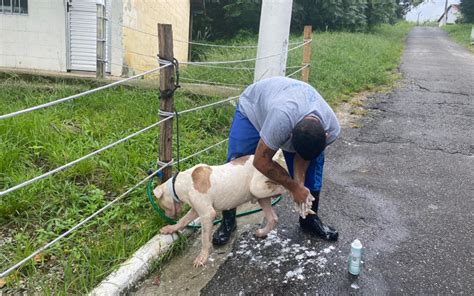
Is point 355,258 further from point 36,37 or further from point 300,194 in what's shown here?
point 36,37

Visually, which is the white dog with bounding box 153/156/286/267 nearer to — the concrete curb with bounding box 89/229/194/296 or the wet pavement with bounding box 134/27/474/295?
the concrete curb with bounding box 89/229/194/296

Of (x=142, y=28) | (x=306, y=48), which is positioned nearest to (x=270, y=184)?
(x=306, y=48)

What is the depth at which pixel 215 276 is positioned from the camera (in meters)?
2.80

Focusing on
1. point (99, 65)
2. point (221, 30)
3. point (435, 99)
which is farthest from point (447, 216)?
point (221, 30)

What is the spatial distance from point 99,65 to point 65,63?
4.95 feet

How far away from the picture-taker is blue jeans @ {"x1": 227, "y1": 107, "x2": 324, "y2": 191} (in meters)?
2.99

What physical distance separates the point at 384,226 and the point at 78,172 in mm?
2588

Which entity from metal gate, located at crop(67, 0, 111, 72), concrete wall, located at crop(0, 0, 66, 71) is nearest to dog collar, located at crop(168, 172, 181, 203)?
metal gate, located at crop(67, 0, 111, 72)

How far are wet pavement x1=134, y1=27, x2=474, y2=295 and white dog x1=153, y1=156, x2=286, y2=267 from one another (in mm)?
401

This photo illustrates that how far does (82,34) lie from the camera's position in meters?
7.14

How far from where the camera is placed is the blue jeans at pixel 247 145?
2.99 metres

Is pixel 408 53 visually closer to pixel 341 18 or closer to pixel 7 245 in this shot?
pixel 341 18

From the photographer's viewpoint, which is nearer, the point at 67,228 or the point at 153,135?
the point at 67,228

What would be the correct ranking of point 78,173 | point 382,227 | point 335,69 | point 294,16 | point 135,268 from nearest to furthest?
point 135,268 → point 382,227 → point 78,173 → point 335,69 → point 294,16
